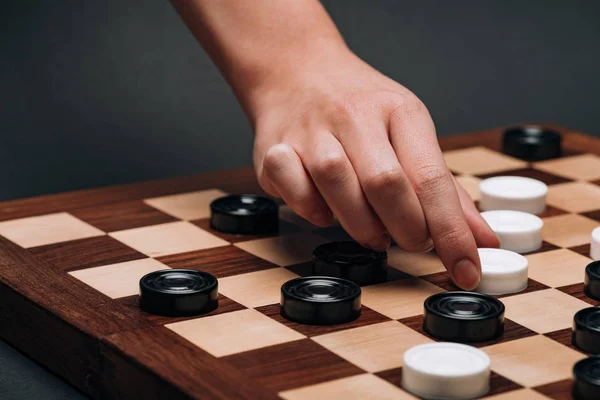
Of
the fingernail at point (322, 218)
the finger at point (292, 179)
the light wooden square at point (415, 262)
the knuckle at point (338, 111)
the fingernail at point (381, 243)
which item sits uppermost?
the knuckle at point (338, 111)

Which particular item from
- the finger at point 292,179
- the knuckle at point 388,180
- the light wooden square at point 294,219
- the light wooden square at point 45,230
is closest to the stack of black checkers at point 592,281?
the knuckle at point 388,180

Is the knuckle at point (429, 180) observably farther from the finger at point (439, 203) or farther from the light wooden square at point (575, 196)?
the light wooden square at point (575, 196)

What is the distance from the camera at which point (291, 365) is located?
1102 millimetres

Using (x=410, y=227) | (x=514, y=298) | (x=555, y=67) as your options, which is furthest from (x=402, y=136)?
(x=555, y=67)

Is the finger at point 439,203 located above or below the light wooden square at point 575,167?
above

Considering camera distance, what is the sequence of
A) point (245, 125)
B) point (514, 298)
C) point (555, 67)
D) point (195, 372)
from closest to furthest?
point (195, 372), point (514, 298), point (245, 125), point (555, 67)

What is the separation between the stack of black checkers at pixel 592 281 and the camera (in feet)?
4.22

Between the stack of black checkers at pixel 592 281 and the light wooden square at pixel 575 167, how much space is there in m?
0.58

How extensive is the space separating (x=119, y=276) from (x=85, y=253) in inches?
4.6

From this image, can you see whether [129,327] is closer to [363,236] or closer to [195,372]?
[195,372]

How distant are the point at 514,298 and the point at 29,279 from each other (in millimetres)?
590

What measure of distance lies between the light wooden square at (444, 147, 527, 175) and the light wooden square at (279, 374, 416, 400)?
3.00 ft

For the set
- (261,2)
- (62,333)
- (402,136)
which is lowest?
(62,333)

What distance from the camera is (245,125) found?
2.76m
